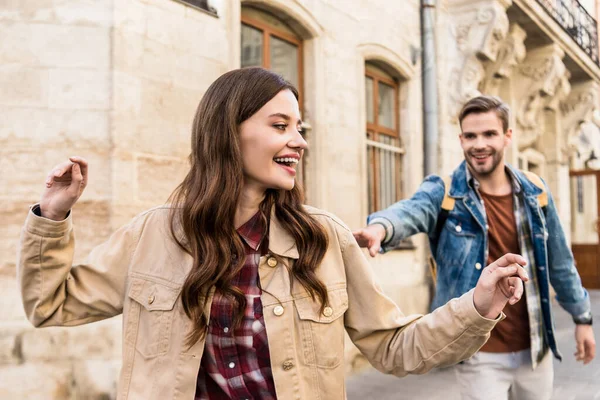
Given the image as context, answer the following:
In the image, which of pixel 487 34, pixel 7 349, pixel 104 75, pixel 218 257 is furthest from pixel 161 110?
pixel 487 34

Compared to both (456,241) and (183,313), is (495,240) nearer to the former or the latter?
(456,241)

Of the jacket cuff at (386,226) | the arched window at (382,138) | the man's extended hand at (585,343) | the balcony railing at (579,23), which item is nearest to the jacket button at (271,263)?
the jacket cuff at (386,226)

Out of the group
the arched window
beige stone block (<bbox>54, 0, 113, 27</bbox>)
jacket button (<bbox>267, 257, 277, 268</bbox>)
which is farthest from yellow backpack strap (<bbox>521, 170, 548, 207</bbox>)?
the arched window

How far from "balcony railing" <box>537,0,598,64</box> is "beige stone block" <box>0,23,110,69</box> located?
31.7ft

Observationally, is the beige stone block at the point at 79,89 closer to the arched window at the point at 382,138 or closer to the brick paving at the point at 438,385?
the brick paving at the point at 438,385

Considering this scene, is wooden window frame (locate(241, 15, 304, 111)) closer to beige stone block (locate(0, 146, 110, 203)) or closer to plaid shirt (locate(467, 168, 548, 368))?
beige stone block (locate(0, 146, 110, 203))

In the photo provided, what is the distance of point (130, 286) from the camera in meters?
1.57

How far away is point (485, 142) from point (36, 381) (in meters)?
2.88

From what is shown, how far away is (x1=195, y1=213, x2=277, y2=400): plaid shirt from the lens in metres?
1.49

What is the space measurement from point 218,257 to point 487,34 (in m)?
7.37

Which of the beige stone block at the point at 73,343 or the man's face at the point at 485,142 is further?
the beige stone block at the point at 73,343

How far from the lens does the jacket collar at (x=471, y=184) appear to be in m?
2.76

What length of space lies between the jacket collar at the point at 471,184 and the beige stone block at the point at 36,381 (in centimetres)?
255

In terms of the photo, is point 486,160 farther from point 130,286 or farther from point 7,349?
point 7,349
